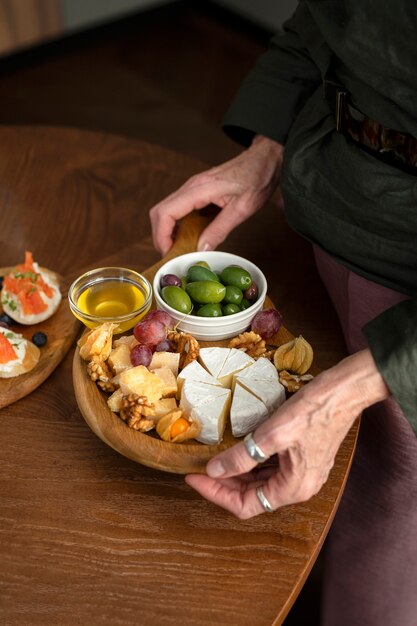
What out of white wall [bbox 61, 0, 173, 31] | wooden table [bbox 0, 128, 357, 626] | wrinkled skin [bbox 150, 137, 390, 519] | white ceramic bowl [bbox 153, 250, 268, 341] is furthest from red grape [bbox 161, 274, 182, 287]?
A: white wall [bbox 61, 0, 173, 31]

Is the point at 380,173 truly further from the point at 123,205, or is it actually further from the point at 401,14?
the point at 123,205

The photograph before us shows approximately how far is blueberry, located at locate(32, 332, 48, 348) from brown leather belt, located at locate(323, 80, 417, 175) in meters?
0.59

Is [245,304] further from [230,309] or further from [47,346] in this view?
[47,346]

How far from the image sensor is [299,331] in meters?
1.30

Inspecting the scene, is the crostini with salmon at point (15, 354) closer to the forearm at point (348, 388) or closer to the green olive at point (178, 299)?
the green olive at point (178, 299)

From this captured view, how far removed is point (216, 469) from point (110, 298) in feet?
1.38

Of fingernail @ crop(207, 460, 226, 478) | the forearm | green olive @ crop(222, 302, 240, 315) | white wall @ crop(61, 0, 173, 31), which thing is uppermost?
the forearm

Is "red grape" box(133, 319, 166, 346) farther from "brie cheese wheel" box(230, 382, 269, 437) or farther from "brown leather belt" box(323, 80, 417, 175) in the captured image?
"brown leather belt" box(323, 80, 417, 175)

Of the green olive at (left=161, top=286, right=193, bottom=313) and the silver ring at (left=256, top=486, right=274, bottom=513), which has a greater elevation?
the green olive at (left=161, top=286, right=193, bottom=313)

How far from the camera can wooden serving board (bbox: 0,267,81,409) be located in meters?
1.16

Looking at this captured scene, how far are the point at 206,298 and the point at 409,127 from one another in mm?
390

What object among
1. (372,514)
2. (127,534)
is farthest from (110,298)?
(372,514)

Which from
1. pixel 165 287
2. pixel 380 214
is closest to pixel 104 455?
pixel 165 287

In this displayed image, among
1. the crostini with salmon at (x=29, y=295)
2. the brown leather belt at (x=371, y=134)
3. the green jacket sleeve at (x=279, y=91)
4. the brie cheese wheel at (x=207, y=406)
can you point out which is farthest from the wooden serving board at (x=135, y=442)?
the green jacket sleeve at (x=279, y=91)
